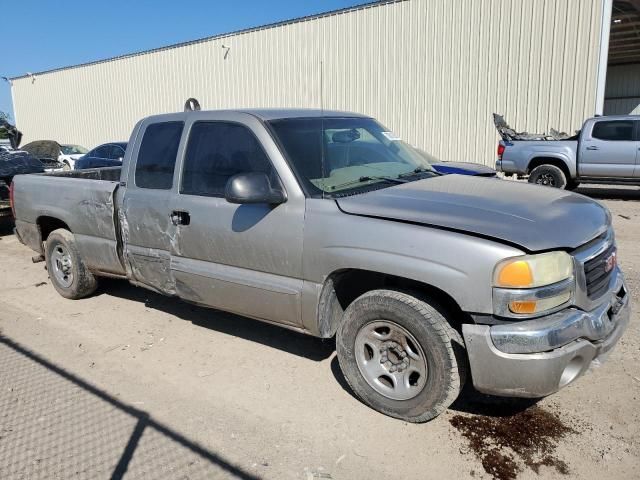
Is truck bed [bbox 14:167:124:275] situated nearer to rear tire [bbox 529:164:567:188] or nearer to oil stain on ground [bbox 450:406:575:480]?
oil stain on ground [bbox 450:406:575:480]

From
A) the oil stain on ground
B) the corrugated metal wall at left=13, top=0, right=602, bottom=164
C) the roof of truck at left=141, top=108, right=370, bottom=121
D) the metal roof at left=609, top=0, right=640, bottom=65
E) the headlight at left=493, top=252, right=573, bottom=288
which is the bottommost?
the oil stain on ground

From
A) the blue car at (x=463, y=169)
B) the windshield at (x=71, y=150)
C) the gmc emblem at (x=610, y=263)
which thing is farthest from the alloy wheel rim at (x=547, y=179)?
the windshield at (x=71, y=150)

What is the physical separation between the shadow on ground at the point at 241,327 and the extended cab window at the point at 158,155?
4.54 feet

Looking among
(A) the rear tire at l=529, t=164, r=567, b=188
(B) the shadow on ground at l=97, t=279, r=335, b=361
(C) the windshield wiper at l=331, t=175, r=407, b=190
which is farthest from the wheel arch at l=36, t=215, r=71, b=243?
(A) the rear tire at l=529, t=164, r=567, b=188

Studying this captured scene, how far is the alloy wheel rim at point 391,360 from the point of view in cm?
300

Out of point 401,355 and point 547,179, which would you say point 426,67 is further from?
point 401,355

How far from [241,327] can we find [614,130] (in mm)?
11017

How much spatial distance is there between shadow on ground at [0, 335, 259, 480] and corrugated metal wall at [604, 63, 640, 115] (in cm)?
3394

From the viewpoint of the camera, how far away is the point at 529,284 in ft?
8.50

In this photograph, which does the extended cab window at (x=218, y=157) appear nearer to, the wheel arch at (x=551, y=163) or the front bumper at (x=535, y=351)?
the front bumper at (x=535, y=351)

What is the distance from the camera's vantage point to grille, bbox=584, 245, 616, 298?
283 centimetres

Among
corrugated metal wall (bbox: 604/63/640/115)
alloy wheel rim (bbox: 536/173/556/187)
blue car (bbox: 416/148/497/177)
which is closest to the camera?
blue car (bbox: 416/148/497/177)

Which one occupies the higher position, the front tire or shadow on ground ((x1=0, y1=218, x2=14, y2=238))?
the front tire

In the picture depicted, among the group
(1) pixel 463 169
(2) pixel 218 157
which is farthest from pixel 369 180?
(1) pixel 463 169
